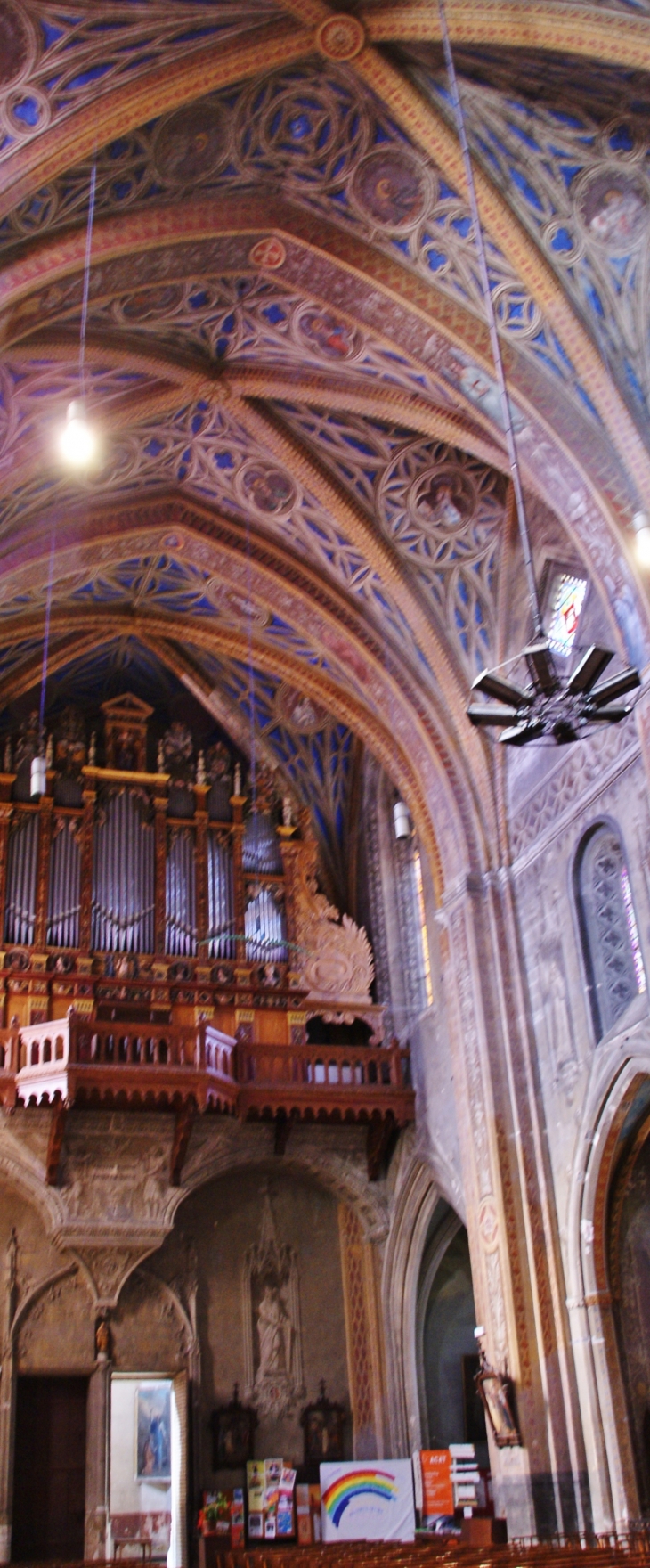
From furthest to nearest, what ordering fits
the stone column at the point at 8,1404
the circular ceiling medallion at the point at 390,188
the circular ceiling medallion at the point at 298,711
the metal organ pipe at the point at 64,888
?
the circular ceiling medallion at the point at 298,711
the metal organ pipe at the point at 64,888
the stone column at the point at 8,1404
the circular ceiling medallion at the point at 390,188

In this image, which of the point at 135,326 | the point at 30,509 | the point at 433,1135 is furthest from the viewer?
Answer: the point at 433,1135

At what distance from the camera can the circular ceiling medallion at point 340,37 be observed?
11711 millimetres

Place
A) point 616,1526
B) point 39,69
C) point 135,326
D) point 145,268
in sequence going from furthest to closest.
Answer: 1. point 135,326
2. point 145,268
3. point 616,1526
4. point 39,69

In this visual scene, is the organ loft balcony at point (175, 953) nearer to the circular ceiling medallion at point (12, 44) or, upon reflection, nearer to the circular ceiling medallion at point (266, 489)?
the circular ceiling medallion at point (266, 489)

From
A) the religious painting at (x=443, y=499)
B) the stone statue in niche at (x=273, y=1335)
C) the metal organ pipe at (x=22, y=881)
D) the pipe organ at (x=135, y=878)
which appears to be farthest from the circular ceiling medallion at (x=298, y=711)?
the stone statue in niche at (x=273, y=1335)

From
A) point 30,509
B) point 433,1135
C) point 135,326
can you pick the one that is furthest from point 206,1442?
point 135,326

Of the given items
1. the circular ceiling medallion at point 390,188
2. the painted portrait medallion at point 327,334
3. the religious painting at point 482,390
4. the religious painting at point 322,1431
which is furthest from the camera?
the religious painting at point 322,1431

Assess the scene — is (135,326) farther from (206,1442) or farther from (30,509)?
(206,1442)

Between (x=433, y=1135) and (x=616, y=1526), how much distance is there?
17.8 feet

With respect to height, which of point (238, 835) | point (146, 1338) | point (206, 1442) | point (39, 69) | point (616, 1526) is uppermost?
point (39, 69)

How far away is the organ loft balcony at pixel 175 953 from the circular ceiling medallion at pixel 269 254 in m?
8.09

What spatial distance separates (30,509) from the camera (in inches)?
642

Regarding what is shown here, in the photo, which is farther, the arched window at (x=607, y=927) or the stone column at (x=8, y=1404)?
the stone column at (x=8, y=1404)

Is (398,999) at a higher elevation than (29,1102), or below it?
higher
